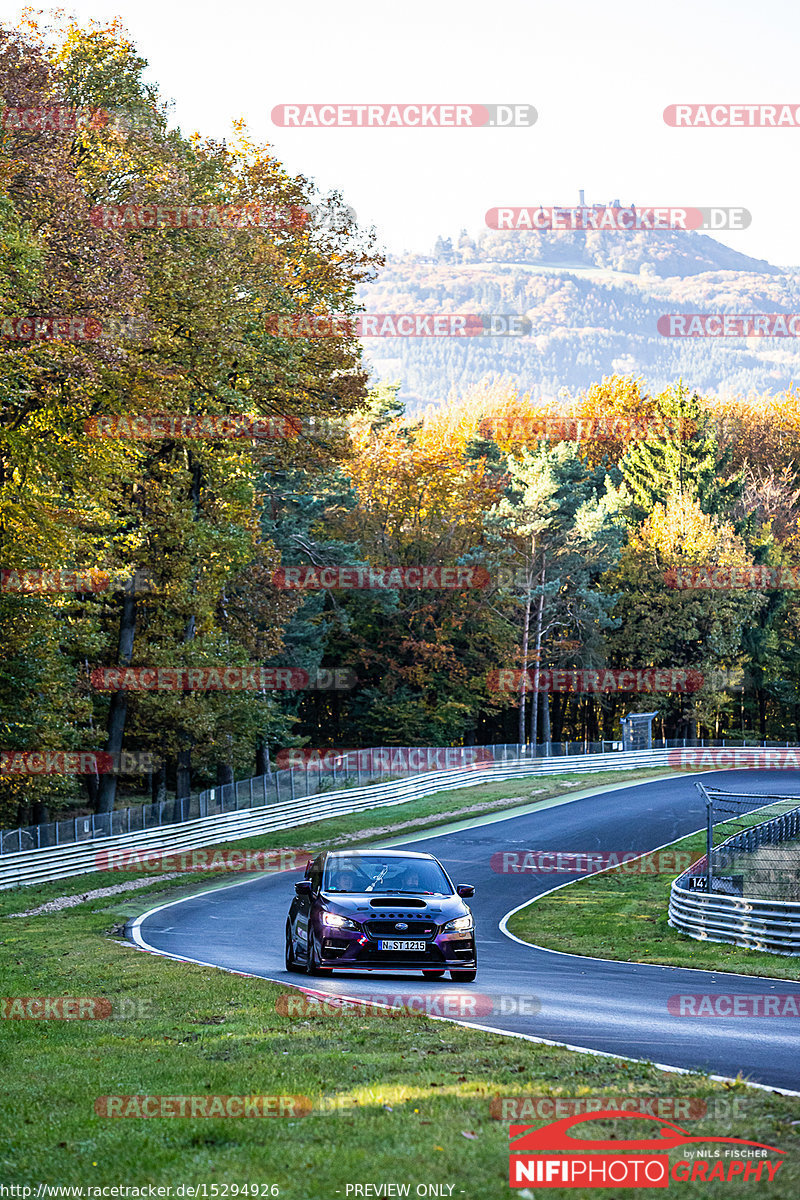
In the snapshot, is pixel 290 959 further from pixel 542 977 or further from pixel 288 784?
pixel 288 784

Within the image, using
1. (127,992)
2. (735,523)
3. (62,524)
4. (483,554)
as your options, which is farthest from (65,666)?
(735,523)

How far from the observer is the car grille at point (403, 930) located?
14.9 metres

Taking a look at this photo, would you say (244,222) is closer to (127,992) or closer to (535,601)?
(127,992)

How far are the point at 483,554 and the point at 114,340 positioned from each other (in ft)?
138

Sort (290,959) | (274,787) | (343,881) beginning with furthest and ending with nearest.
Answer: (274,787) → (290,959) → (343,881)

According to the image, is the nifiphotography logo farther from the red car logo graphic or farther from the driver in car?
the driver in car

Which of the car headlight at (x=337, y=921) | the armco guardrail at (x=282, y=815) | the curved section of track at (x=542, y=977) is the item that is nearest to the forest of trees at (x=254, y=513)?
the armco guardrail at (x=282, y=815)

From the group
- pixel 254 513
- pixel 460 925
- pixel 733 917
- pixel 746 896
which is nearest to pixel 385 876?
pixel 460 925

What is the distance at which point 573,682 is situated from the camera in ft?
Result: 234

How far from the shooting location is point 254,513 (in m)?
40.6

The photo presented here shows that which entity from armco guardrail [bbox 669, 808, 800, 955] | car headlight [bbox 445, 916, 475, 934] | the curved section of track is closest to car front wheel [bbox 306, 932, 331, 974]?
the curved section of track

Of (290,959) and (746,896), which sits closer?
(290,959)

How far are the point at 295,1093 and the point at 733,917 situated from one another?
15907 mm

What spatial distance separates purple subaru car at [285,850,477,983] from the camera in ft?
48.6
